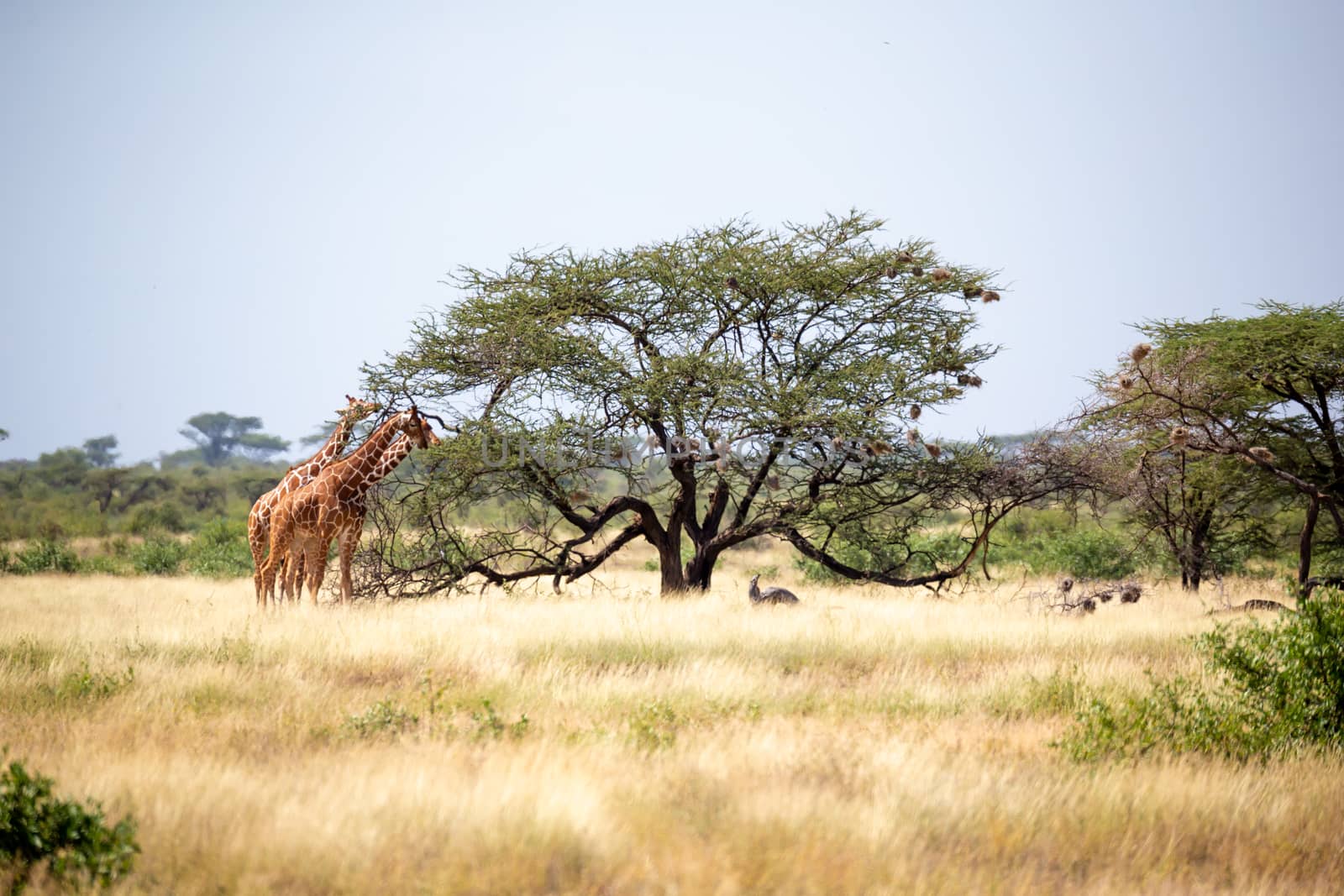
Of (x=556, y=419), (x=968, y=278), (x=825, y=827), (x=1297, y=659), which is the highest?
(x=968, y=278)

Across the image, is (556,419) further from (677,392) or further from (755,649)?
(755,649)

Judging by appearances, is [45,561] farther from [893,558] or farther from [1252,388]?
[1252,388]

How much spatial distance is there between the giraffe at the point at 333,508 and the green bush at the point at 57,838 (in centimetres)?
729

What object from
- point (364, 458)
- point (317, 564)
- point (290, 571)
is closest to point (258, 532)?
point (290, 571)

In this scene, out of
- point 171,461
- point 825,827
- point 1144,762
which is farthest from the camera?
point 171,461

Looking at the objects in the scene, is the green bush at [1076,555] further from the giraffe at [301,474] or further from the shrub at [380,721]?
the shrub at [380,721]

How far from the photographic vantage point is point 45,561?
25.1 metres

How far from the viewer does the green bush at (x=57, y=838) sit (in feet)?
14.3

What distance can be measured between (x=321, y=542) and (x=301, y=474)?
104 centimetres

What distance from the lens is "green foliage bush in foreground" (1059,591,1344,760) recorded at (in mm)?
6742

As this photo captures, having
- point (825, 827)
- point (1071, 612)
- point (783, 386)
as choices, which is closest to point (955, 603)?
point (1071, 612)

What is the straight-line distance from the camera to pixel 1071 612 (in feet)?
45.4

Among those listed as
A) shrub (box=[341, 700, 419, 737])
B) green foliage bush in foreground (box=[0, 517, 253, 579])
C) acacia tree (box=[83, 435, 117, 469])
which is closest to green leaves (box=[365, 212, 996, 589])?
shrub (box=[341, 700, 419, 737])

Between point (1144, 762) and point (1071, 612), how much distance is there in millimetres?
7881
